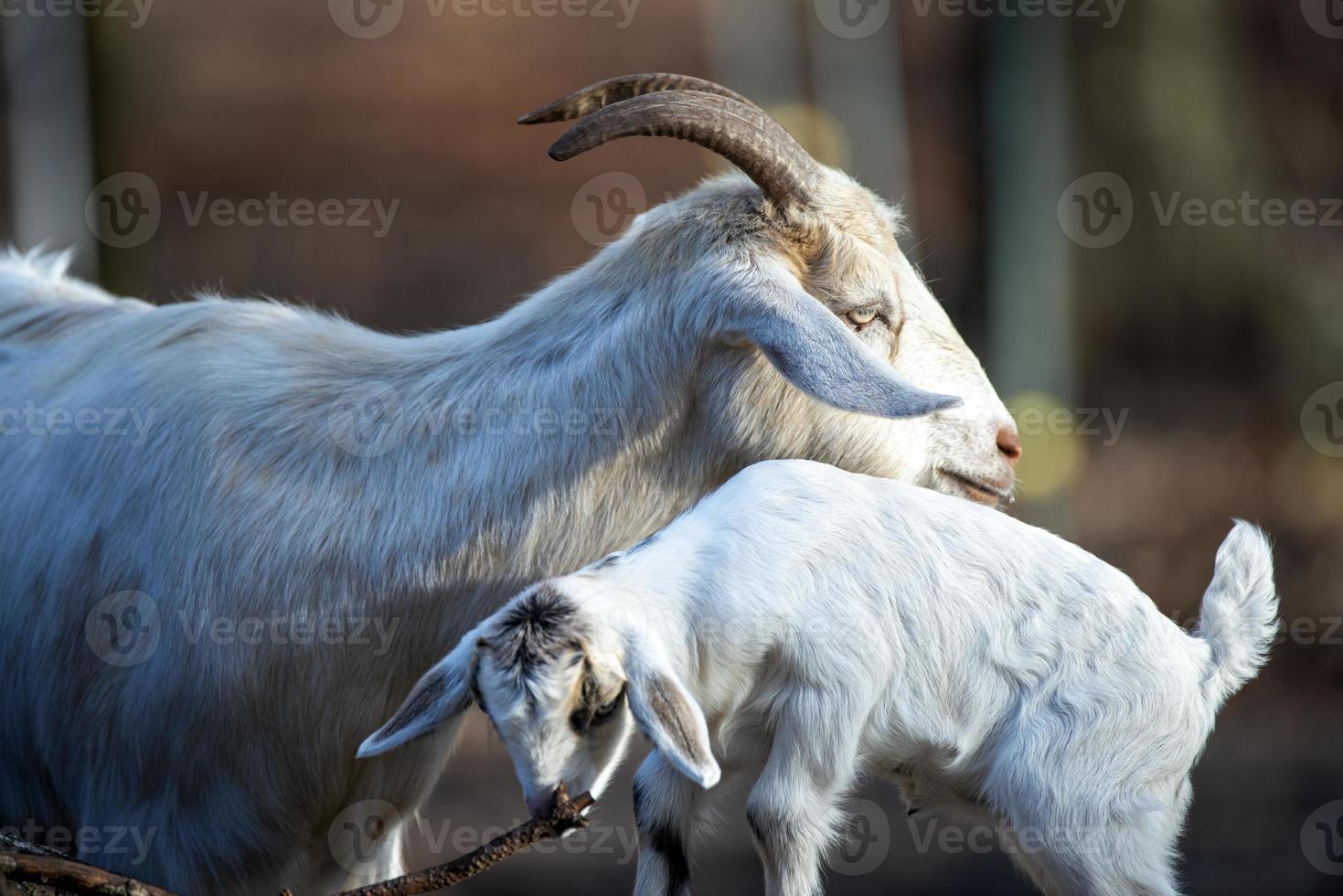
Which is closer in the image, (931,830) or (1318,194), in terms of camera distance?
(931,830)

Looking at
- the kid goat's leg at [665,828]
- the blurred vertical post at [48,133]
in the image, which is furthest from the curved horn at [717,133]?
the blurred vertical post at [48,133]

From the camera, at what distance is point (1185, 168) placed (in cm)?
863

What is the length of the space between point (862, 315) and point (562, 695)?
1.35 metres

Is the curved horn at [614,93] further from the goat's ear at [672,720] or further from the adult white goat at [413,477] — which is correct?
the goat's ear at [672,720]

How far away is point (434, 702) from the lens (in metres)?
2.69

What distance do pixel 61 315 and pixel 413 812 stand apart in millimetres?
1990

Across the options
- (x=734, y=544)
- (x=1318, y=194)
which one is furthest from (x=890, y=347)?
(x=1318, y=194)

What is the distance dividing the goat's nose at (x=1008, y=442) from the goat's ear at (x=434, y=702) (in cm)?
152

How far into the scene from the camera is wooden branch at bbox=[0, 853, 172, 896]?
2.52 meters

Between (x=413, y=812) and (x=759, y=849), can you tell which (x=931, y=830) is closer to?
(x=413, y=812)

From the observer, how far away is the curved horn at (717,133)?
3236 millimetres

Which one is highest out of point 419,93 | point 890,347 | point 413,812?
point 419,93

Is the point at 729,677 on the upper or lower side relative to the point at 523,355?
lower

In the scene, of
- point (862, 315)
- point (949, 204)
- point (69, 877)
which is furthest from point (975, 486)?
point (949, 204)
